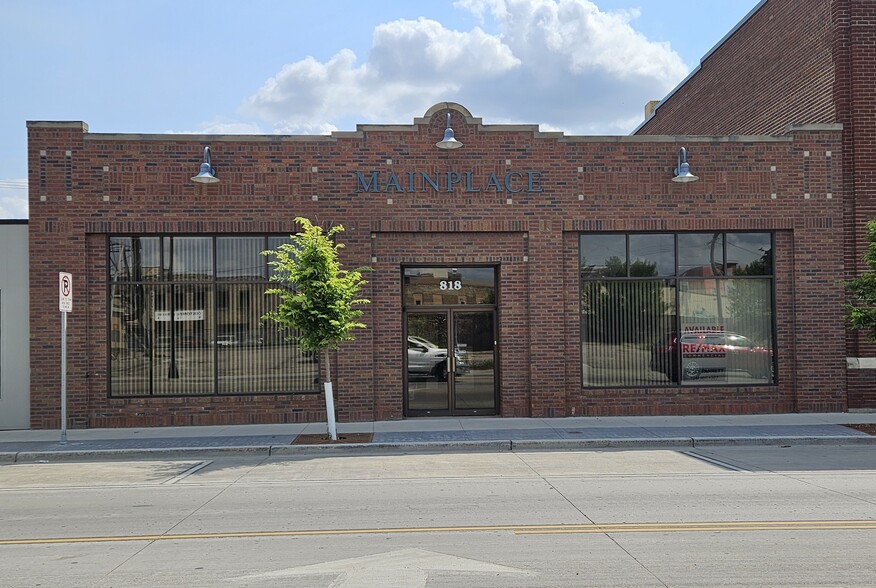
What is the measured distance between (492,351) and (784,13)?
11.3 meters

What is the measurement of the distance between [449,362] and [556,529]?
28.0 feet

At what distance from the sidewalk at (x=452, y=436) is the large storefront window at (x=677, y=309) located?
1126mm

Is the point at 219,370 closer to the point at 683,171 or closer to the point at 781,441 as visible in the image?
the point at 683,171

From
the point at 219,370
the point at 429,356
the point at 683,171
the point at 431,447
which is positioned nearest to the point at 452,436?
the point at 431,447

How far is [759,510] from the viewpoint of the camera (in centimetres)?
799

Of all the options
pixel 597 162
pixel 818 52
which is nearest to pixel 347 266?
pixel 597 162

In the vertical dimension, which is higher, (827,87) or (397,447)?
(827,87)

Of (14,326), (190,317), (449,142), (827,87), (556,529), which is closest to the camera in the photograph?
(556,529)

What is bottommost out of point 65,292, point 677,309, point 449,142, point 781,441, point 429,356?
point 781,441

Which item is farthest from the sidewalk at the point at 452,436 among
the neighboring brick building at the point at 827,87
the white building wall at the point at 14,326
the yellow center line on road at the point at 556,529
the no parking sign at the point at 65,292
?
the yellow center line on road at the point at 556,529

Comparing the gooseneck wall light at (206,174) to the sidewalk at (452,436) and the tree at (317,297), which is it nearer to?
the tree at (317,297)

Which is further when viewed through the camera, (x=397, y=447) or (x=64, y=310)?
(x=64, y=310)

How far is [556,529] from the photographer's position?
7289 mm

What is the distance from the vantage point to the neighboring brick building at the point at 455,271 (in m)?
15.0
